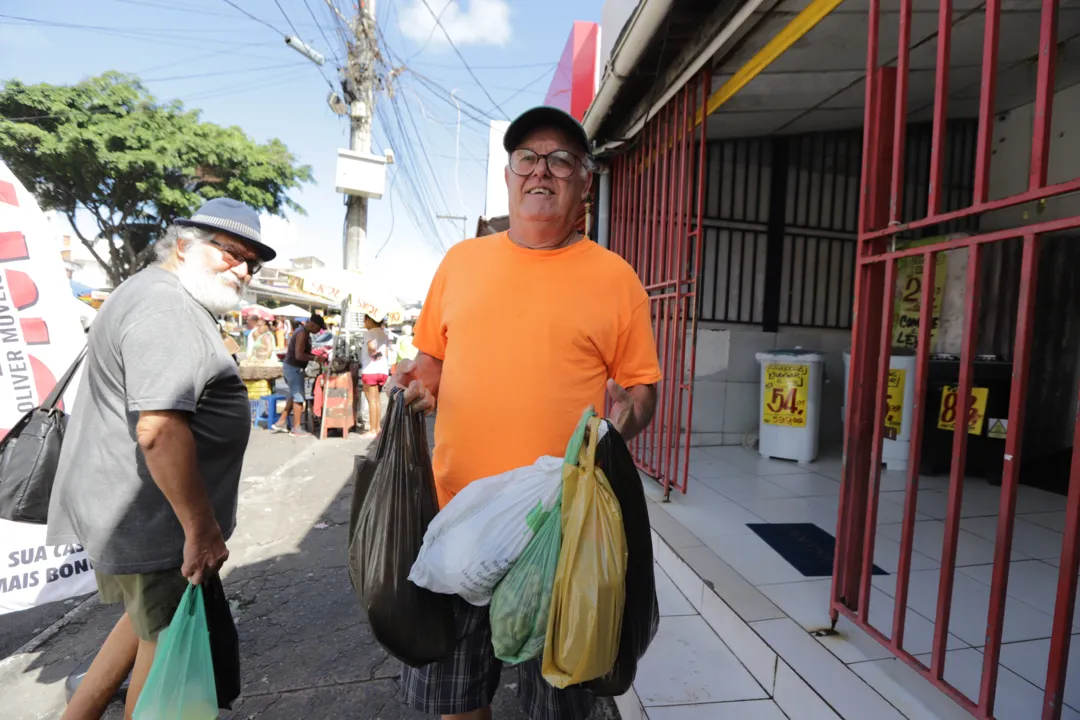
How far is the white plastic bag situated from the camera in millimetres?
1137

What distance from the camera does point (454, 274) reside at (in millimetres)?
1639

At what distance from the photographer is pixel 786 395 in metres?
4.77

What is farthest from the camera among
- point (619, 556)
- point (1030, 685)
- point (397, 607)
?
point (1030, 685)

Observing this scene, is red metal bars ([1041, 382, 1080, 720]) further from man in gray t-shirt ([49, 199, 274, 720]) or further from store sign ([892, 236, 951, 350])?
store sign ([892, 236, 951, 350])

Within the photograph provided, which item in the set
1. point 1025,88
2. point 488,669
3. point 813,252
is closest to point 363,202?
point 813,252

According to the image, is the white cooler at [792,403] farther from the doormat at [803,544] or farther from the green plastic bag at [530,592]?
the green plastic bag at [530,592]

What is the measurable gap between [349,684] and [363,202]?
1075 cm

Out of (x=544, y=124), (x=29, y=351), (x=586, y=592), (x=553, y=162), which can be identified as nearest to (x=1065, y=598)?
(x=586, y=592)

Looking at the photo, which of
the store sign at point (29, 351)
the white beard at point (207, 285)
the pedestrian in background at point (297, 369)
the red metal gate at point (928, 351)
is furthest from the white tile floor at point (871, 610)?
the pedestrian in background at point (297, 369)

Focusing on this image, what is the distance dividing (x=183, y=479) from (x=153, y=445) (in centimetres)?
13

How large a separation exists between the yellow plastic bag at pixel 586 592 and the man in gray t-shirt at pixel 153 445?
4.08 feet

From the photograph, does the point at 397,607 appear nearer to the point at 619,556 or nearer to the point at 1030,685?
Answer: the point at 619,556

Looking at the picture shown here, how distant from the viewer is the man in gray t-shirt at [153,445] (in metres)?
1.59

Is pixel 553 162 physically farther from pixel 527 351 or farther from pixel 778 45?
pixel 778 45
